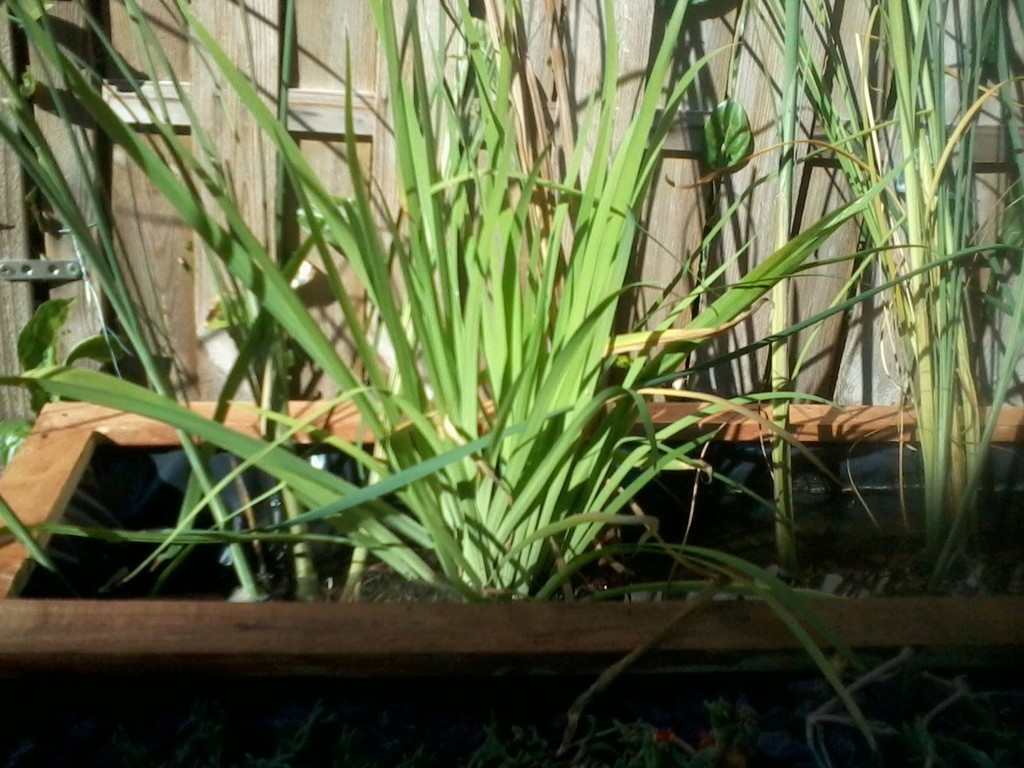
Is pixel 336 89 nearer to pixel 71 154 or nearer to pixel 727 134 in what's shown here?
pixel 71 154

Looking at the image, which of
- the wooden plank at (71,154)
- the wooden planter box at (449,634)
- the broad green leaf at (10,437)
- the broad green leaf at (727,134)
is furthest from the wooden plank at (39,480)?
the broad green leaf at (727,134)

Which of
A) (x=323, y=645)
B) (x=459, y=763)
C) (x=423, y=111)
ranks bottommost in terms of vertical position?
(x=459, y=763)

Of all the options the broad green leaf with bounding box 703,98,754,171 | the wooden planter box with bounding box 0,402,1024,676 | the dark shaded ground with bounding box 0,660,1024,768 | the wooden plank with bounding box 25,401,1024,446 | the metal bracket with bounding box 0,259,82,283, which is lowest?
the dark shaded ground with bounding box 0,660,1024,768

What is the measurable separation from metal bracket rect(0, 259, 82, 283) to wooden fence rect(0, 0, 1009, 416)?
0.01 meters

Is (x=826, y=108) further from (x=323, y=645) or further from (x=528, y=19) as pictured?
(x=323, y=645)

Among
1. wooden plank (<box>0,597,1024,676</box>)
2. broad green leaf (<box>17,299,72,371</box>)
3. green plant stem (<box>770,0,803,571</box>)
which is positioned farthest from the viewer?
broad green leaf (<box>17,299,72,371</box>)

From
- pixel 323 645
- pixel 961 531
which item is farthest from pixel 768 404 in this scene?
pixel 323 645

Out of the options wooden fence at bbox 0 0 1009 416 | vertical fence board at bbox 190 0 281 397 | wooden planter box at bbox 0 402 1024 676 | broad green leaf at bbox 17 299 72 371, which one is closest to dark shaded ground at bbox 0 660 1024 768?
wooden planter box at bbox 0 402 1024 676

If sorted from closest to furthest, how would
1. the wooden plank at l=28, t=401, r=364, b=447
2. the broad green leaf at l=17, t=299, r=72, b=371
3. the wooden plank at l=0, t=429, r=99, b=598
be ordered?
the wooden plank at l=0, t=429, r=99, b=598 < the wooden plank at l=28, t=401, r=364, b=447 < the broad green leaf at l=17, t=299, r=72, b=371

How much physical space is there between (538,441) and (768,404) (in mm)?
497

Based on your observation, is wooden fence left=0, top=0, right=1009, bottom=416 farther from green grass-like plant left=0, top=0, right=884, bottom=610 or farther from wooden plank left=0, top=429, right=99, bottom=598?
green grass-like plant left=0, top=0, right=884, bottom=610

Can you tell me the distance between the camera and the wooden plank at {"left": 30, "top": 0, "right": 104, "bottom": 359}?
3.90 feet

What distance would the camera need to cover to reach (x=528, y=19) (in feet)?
3.95

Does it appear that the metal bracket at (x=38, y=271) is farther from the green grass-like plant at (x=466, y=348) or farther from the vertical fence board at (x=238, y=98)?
the green grass-like plant at (x=466, y=348)
